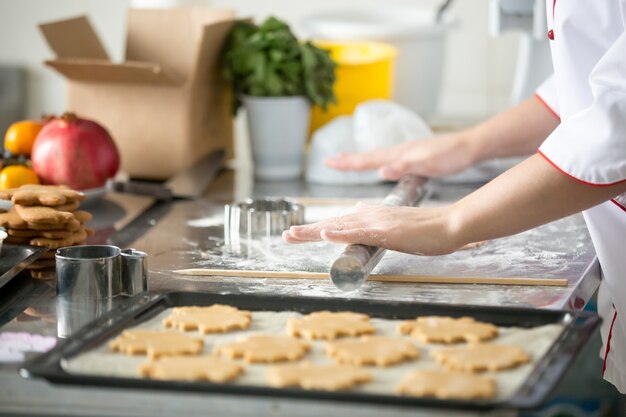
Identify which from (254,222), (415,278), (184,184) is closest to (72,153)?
(184,184)

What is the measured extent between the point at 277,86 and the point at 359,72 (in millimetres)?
249

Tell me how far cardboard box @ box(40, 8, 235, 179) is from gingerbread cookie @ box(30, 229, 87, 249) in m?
0.61

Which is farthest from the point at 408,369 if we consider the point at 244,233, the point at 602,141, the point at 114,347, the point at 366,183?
the point at 366,183

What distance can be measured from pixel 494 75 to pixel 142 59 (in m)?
1.67

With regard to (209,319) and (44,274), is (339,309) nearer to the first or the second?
(209,319)

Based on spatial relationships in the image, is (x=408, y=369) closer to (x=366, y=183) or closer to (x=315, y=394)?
(x=315, y=394)

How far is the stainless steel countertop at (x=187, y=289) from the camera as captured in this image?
80 cm

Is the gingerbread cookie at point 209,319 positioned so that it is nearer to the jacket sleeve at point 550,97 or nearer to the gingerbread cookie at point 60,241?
the gingerbread cookie at point 60,241

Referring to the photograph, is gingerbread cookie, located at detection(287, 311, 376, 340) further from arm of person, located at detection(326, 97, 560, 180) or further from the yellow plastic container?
the yellow plastic container

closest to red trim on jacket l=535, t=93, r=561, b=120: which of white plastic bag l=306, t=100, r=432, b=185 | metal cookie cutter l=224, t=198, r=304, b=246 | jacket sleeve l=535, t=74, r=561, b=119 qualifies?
jacket sleeve l=535, t=74, r=561, b=119

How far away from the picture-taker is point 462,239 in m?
1.16

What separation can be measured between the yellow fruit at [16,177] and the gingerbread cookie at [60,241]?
0.32 meters

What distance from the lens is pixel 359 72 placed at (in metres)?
2.12

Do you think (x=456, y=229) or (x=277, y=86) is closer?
(x=456, y=229)
